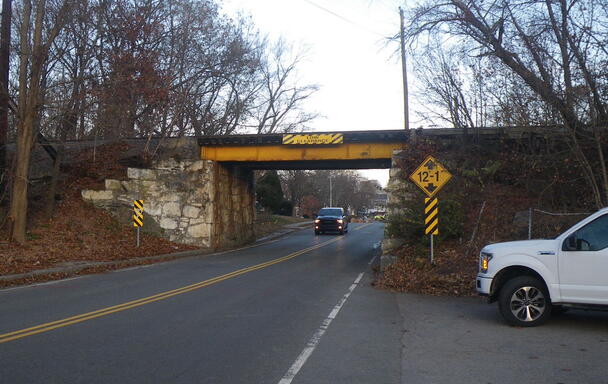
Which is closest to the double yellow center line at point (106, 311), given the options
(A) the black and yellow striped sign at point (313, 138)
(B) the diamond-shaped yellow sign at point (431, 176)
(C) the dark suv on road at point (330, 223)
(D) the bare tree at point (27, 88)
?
(B) the diamond-shaped yellow sign at point (431, 176)

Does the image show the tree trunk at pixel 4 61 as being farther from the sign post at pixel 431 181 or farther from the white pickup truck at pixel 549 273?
the white pickup truck at pixel 549 273

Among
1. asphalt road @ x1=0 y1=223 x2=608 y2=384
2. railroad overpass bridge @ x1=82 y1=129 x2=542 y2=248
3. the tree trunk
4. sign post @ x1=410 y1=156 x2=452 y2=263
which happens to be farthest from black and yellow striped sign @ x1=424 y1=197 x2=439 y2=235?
the tree trunk

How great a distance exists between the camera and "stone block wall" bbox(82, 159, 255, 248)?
82.1ft

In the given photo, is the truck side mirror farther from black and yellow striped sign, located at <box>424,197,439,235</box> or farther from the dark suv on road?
the dark suv on road

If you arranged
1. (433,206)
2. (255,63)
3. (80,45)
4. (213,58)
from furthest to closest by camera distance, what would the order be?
1. (255,63)
2. (213,58)
3. (80,45)
4. (433,206)

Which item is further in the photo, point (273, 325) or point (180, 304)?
point (180, 304)

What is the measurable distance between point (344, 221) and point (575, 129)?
25973mm

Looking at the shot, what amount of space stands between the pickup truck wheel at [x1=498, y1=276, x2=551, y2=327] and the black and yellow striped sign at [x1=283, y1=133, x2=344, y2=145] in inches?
607

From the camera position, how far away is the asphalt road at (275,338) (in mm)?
6125

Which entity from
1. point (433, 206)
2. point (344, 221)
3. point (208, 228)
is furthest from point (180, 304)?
point (344, 221)

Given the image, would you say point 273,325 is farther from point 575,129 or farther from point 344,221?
point 344,221

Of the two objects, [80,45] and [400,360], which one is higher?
[80,45]

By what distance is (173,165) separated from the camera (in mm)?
25703

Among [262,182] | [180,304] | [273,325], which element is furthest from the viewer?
[262,182]
